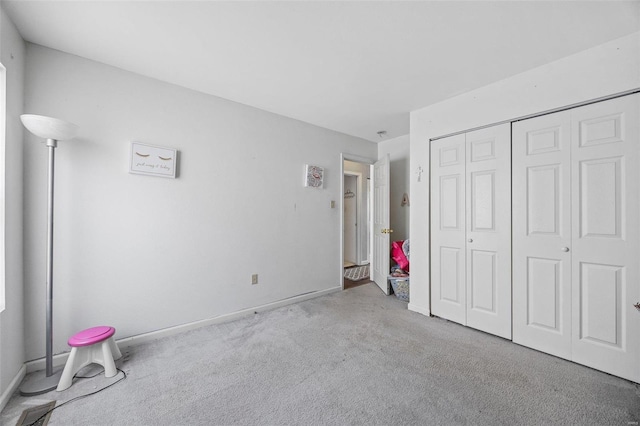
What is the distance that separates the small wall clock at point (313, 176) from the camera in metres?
3.34

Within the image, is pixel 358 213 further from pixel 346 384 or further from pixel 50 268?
pixel 50 268

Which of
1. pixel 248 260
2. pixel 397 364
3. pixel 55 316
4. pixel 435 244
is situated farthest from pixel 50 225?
pixel 435 244

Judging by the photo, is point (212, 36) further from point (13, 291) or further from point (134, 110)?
point (13, 291)

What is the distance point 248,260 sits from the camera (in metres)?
2.88

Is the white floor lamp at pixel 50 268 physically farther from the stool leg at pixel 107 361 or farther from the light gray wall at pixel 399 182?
the light gray wall at pixel 399 182

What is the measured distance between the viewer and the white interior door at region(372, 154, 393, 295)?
3.59m

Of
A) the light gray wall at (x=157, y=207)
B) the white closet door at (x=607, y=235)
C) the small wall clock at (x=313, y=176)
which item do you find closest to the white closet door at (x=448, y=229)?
the white closet door at (x=607, y=235)

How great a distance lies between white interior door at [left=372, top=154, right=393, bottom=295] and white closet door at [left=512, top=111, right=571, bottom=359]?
1.54m

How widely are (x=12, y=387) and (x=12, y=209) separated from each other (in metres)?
1.11

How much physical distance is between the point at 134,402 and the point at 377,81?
9.80 ft

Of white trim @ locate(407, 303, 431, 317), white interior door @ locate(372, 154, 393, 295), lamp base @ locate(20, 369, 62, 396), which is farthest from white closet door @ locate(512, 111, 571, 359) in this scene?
lamp base @ locate(20, 369, 62, 396)

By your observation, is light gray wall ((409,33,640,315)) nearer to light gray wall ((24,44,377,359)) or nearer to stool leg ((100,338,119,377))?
light gray wall ((24,44,377,359))

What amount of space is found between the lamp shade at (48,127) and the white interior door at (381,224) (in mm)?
3212

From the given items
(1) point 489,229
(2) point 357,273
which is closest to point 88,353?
(1) point 489,229
